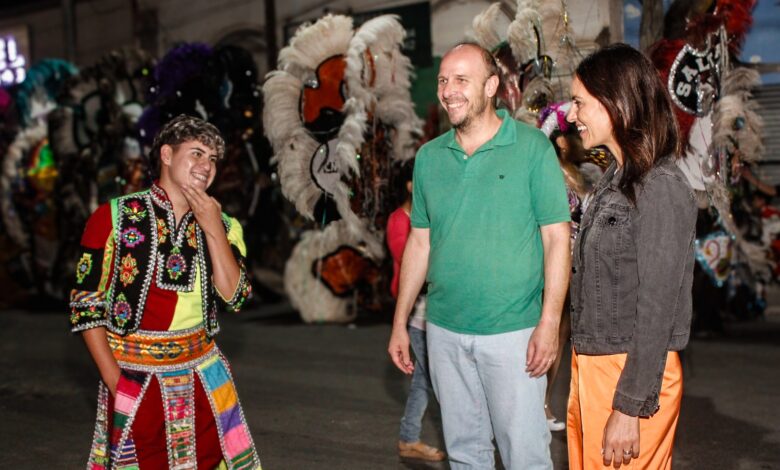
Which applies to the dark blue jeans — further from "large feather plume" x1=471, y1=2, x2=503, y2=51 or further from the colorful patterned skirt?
"large feather plume" x1=471, y1=2, x2=503, y2=51

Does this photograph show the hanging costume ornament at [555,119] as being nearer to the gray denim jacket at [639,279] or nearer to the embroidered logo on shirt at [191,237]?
the embroidered logo on shirt at [191,237]

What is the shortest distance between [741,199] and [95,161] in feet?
27.7

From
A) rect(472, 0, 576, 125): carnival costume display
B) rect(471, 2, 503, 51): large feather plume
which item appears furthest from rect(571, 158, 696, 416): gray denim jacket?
rect(471, 2, 503, 51): large feather plume

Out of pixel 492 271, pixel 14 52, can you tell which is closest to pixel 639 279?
pixel 492 271

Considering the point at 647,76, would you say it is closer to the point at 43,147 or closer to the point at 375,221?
the point at 375,221

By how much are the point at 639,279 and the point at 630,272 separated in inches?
2.3

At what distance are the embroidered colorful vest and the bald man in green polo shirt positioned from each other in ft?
2.86

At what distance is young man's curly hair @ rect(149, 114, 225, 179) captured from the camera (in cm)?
348

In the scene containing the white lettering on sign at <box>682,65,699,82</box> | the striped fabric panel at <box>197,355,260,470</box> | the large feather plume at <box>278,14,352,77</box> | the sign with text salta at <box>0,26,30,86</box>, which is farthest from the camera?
the sign with text salta at <box>0,26,30,86</box>

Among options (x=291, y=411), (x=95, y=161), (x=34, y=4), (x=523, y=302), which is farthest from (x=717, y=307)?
(x=34, y=4)

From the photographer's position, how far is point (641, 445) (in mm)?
2682

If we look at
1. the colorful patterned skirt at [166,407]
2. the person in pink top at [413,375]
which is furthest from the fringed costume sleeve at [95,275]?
the person in pink top at [413,375]

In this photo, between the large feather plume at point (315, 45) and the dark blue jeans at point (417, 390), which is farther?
the large feather plume at point (315, 45)

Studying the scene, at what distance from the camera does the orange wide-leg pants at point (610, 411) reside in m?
2.68
